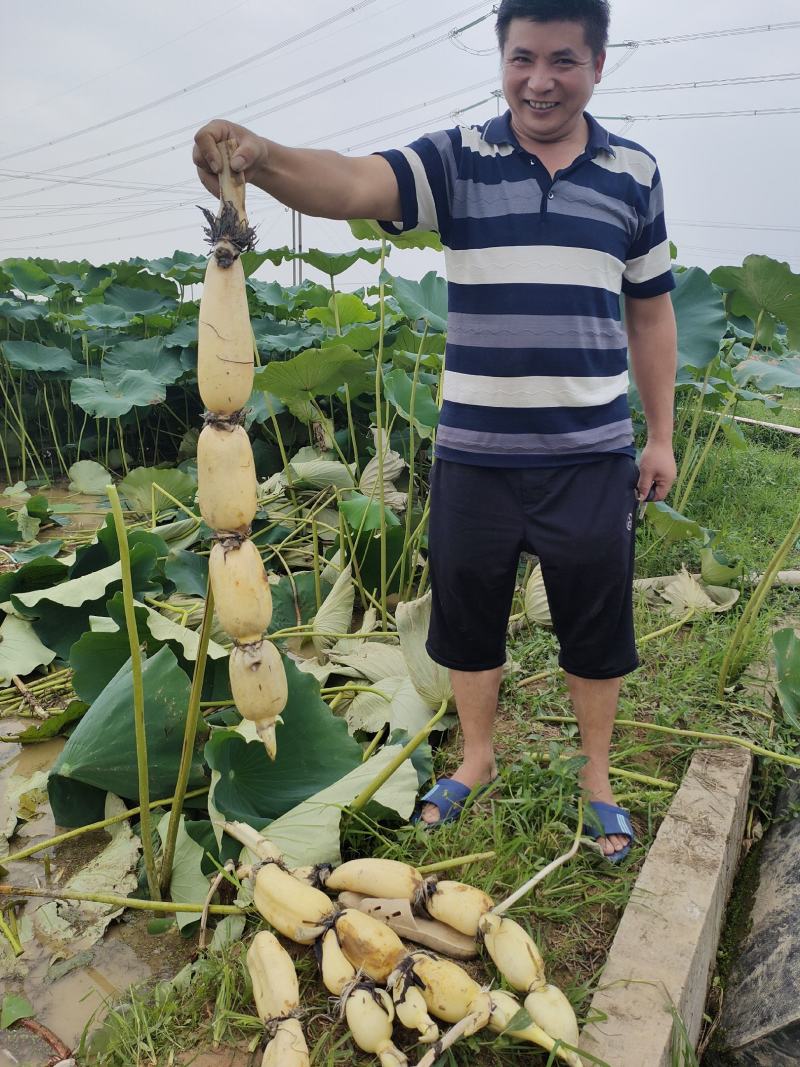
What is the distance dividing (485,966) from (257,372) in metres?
1.81

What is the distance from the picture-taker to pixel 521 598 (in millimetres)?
2742

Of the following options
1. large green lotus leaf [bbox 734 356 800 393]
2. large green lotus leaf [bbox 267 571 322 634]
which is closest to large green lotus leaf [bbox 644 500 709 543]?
large green lotus leaf [bbox 734 356 800 393]

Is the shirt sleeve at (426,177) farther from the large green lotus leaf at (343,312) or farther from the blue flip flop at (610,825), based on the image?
the large green lotus leaf at (343,312)

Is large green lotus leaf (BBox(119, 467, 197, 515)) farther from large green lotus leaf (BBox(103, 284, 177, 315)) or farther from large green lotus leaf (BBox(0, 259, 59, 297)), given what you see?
large green lotus leaf (BBox(0, 259, 59, 297))

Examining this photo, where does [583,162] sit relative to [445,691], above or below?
above

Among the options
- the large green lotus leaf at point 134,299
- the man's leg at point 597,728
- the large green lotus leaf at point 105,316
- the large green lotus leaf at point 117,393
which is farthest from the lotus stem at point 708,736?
the large green lotus leaf at point 134,299

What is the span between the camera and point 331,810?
1.57 metres

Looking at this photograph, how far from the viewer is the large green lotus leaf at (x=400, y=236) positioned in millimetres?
2459

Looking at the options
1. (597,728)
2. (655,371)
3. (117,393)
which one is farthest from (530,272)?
(117,393)

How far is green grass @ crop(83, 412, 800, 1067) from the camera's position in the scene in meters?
1.25

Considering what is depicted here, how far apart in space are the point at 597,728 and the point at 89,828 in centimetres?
105

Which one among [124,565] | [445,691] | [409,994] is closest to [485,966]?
[409,994]

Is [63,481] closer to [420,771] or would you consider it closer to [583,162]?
[420,771]

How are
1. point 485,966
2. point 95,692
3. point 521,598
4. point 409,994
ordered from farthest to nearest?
1. point 521,598
2. point 95,692
3. point 485,966
4. point 409,994
